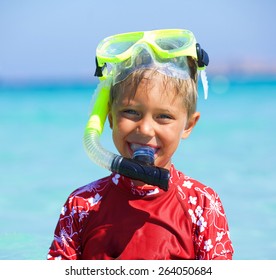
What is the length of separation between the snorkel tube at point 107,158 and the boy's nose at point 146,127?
0.44 ft

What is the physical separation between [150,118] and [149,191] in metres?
0.35

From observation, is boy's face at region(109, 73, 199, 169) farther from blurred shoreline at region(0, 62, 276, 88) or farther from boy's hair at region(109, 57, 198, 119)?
blurred shoreline at region(0, 62, 276, 88)

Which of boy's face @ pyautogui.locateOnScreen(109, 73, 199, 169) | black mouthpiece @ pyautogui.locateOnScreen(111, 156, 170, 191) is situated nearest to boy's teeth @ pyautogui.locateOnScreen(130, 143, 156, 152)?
boy's face @ pyautogui.locateOnScreen(109, 73, 199, 169)

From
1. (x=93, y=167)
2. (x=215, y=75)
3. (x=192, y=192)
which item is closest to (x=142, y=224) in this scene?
(x=192, y=192)

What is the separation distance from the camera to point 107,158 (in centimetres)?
295

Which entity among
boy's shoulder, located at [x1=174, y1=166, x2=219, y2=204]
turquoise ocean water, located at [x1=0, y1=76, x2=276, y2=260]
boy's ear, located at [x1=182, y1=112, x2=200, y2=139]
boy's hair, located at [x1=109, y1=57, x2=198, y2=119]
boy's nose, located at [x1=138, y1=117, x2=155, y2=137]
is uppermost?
turquoise ocean water, located at [x1=0, y1=76, x2=276, y2=260]

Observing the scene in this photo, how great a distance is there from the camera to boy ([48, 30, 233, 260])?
303 cm

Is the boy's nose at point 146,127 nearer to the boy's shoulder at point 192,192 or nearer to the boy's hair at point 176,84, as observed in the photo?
the boy's hair at point 176,84

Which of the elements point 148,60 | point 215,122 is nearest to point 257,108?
point 215,122

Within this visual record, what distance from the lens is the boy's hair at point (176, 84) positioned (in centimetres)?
306

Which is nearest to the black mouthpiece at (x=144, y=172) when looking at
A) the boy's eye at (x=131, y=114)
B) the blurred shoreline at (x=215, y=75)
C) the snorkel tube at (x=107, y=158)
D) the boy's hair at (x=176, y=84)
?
the snorkel tube at (x=107, y=158)

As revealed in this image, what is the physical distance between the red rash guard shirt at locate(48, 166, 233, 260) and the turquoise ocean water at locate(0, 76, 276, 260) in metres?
0.45

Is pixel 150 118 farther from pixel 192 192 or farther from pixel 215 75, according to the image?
pixel 215 75
